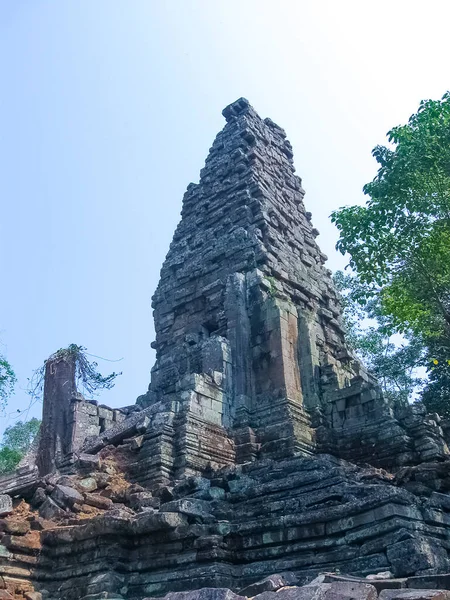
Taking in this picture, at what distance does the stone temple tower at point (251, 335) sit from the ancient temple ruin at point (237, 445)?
0.14 feet

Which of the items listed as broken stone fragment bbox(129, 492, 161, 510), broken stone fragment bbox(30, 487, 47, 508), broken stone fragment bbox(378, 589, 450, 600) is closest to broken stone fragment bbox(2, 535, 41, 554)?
broken stone fragment bbox(30, 487, 47, 508)

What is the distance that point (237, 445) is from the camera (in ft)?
41.0

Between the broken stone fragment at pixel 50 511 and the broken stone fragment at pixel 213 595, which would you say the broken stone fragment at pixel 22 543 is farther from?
the broken stone fragment at pixel 213 595

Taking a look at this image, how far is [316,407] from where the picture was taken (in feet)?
43.5

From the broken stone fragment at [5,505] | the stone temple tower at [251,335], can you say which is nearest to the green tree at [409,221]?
the stone temple tower at [251,335]

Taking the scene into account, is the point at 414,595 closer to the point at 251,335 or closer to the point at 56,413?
the point at 251,335

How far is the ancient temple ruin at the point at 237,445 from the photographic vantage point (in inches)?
299

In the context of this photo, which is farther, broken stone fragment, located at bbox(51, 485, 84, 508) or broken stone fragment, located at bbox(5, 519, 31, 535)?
→ broken stone fragment, located at bbox(51, 485, 84, 508)

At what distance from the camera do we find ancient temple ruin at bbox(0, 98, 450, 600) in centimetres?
759

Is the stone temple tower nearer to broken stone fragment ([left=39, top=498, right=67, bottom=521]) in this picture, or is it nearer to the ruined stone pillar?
the ruined stone pillar

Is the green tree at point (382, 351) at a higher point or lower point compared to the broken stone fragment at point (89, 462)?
higher

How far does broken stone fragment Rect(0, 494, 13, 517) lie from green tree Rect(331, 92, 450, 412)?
8.74 meters

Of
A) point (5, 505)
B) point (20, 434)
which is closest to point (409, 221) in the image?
point (5, 505)

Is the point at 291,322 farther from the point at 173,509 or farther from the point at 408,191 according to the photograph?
the point at 173,509
